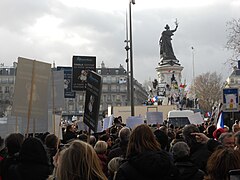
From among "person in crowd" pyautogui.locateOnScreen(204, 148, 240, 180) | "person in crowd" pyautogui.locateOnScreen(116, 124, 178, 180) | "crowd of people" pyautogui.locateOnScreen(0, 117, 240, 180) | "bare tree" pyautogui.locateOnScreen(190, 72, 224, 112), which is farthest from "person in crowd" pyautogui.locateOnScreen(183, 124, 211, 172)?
"bare tree" pyautogui.locateOnScreen(190, 72, 224, 112)

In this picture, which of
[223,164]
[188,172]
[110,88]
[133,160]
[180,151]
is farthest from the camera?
[110,88]

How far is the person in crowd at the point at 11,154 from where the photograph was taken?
18.0 ft

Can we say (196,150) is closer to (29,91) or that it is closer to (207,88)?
(29,91)

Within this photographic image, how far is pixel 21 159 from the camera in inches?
188

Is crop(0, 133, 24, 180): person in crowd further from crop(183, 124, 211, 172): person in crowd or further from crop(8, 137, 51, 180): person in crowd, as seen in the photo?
crop(183, 124, 211, 172): person in crowd

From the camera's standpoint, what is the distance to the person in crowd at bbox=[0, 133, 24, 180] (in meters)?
5.49

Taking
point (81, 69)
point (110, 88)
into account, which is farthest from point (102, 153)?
point (110, 88)

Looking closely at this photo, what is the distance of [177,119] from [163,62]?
29.6 metres

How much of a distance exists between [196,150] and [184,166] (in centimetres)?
122

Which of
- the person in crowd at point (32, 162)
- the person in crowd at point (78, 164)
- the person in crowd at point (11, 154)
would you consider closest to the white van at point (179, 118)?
the person in crowd at point (11, 154)

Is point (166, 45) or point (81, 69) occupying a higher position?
point (166, 45)

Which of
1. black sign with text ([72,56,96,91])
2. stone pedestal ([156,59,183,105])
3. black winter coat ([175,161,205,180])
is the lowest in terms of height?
black winter coat ([175,161,205,180])

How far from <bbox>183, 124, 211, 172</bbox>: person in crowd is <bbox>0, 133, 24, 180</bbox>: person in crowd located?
2.31 m

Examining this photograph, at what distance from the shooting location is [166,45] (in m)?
62.5
